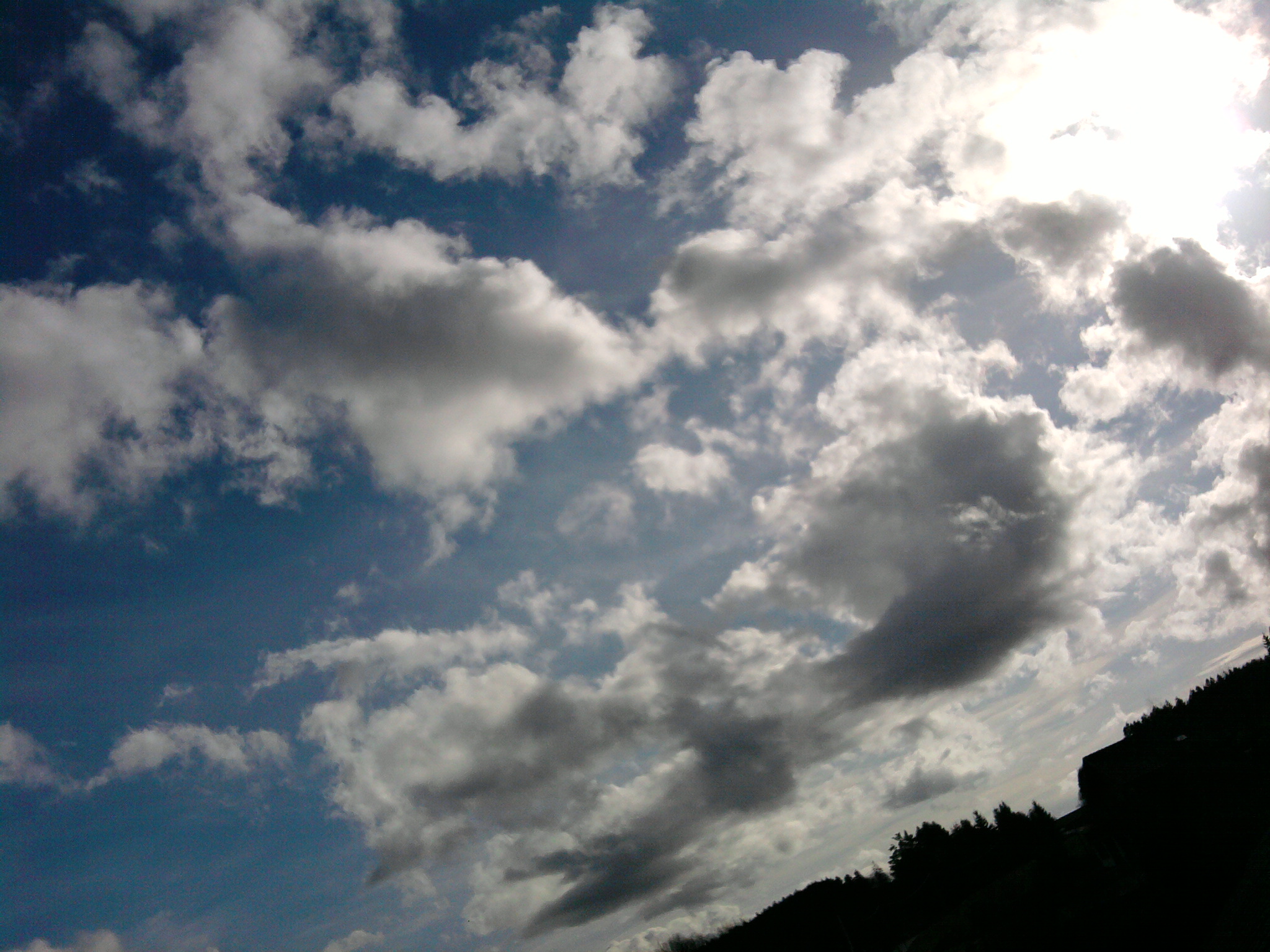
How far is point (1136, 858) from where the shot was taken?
43688mm

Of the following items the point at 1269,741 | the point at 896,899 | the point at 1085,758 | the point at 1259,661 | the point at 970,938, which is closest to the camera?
the point at 1269,741

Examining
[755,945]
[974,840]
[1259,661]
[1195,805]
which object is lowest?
[755,945]

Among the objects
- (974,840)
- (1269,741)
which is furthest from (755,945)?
(1269,741)

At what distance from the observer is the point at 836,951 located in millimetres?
128875

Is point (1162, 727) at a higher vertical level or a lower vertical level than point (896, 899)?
higher

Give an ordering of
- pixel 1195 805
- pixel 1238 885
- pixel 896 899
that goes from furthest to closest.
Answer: pixel 896 899 < pixel 1195 805 < pixel 1238 885

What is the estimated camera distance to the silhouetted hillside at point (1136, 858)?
34.0 metres

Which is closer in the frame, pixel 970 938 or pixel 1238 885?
pixel 1238 885

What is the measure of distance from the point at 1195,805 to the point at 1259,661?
87.0m

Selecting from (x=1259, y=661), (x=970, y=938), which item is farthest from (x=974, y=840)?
(x=970, y=938)

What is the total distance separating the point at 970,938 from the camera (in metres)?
61.2

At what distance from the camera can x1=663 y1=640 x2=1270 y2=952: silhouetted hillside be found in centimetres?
3397

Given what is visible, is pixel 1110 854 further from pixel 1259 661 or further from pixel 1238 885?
pixel 1259 661

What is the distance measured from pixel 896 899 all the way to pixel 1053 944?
104369mm
